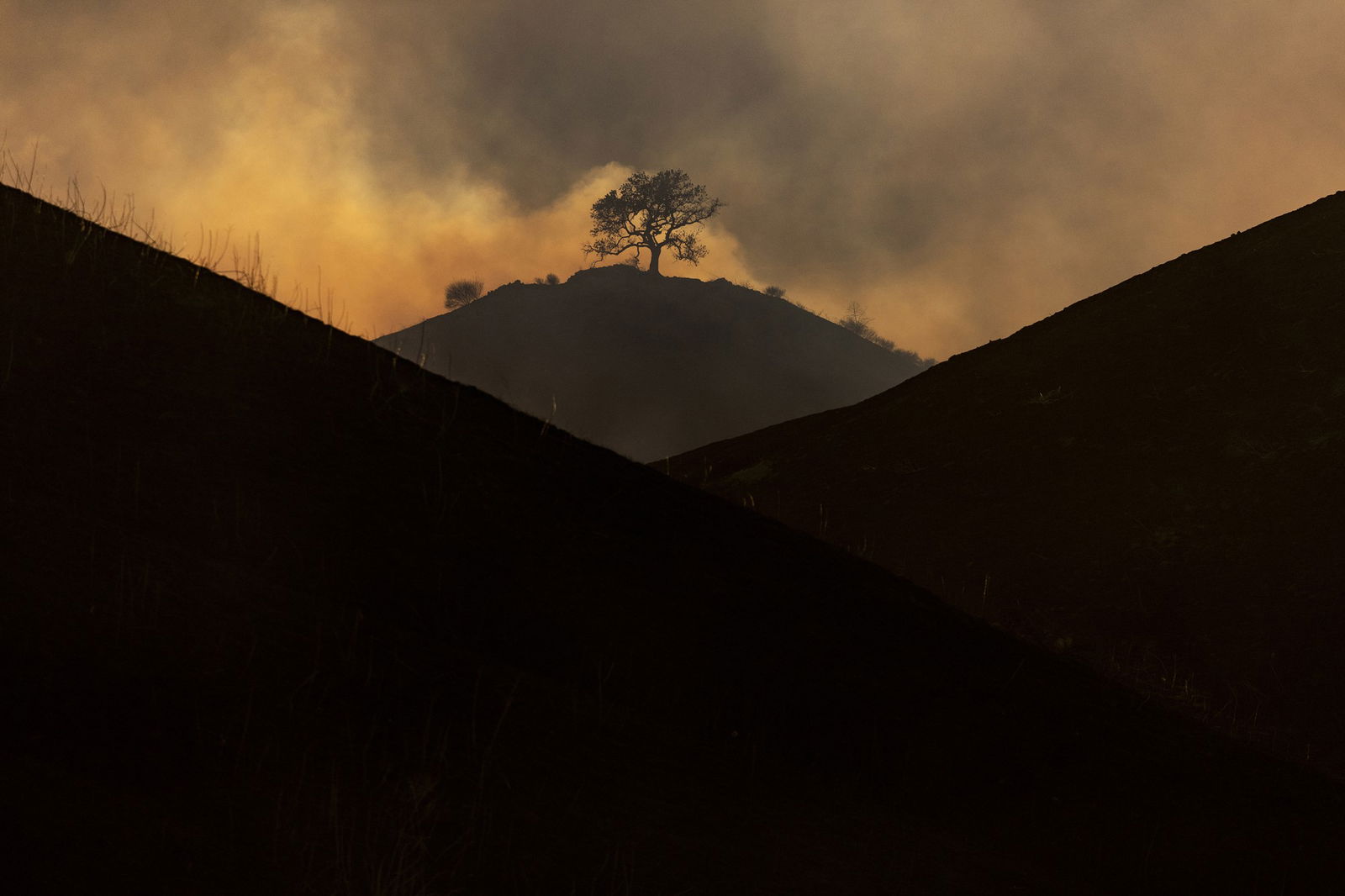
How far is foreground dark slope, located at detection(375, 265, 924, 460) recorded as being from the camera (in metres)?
89.1

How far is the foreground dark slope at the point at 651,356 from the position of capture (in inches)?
3506

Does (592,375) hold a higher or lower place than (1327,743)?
higher

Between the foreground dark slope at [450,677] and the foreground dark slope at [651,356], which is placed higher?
the foreground dark slope at [651,356]

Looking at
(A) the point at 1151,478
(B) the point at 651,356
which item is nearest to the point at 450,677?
(A) the point at 1151,478

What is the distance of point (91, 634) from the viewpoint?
198 inches

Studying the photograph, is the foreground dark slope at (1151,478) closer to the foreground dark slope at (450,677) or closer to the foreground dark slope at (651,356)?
the foreground dark slope at (450,677)

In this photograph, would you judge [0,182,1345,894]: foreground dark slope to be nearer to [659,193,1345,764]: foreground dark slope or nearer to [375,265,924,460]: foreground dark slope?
[659,193,1345,764]: foreground dark slope

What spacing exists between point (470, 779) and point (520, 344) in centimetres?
9798

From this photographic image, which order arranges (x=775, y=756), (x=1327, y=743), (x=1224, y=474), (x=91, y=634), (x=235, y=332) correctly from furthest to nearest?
1. (x=1224, y=474)
2. (x=1327, y=743)
3. (x=235, y=332)
4. (x=775, y=756)
5. (x=91, y=634)

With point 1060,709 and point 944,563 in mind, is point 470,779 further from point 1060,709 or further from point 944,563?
point 944,563

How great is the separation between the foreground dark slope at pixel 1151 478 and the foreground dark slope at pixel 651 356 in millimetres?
57895

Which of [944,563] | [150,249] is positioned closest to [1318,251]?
[944,563]

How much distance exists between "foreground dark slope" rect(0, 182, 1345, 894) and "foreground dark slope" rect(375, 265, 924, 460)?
231 feet

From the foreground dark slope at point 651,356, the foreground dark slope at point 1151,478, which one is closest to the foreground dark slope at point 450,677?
the foreground dark slope at point 1151,478
